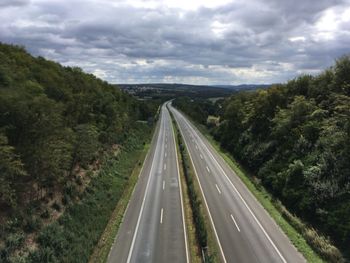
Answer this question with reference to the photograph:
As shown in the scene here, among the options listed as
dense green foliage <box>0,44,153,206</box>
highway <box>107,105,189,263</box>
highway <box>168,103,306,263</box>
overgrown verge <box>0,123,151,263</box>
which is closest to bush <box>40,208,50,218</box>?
overgrown verge <box>0,123,151,263</box>

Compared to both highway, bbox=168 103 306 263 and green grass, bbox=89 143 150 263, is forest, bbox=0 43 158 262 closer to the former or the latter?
green grass, bbox=89 143 150 263

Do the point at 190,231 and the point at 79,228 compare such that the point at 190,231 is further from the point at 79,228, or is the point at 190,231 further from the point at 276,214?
the point at 276,214

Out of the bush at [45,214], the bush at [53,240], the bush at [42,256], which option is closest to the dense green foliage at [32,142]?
the bush at [45,214]

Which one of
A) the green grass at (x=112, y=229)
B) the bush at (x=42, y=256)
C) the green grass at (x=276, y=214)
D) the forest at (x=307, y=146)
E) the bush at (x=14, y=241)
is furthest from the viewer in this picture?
the forest at (x=307, y=146)

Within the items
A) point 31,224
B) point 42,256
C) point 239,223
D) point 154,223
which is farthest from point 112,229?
point 239,223

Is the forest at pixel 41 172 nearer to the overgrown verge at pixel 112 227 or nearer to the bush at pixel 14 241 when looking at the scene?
the bush at pixel 14 241

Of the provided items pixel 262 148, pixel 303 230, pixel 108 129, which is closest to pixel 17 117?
pixel 303 230

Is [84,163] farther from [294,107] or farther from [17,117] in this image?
[294,107]
